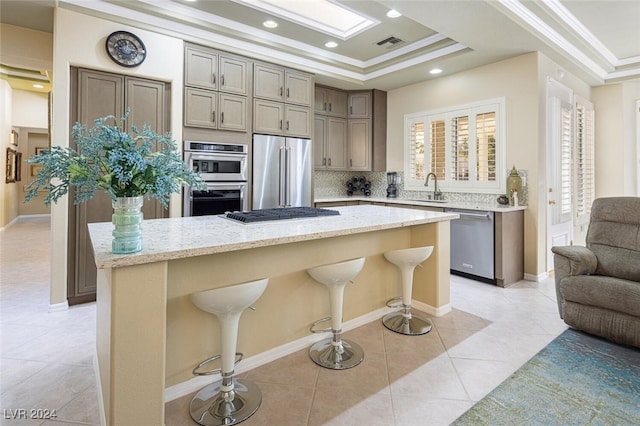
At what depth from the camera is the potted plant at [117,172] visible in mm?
1343

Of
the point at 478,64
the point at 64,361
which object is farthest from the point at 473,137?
the point at 64,361

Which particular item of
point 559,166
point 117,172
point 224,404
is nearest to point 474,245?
point 559,166

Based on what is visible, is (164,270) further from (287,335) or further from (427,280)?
(427,280)

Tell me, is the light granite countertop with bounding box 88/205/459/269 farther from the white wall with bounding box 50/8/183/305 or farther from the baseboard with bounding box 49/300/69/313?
the baseboard with bounding box 49/300/69/313

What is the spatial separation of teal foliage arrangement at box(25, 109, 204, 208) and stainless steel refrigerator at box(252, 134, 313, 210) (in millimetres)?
2797

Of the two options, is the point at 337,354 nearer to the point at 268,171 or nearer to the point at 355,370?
the point at 355,370

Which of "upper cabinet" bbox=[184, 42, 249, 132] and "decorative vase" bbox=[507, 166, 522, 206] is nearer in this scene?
"upper cabinet" bbox=[184, 42, 249, 132]

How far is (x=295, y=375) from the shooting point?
2184 millimetres

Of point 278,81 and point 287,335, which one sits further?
point 278,81

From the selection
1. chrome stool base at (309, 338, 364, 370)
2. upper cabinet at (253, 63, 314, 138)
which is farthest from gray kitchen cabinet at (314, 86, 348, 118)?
chrome stool base at (309, 338, 364, 370)

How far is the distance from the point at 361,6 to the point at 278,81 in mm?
1436

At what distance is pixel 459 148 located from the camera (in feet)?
15.9

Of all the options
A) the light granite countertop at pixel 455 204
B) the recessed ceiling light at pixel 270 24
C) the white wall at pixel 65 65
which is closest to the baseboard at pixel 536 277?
the light granite countertop at pixel 455 204

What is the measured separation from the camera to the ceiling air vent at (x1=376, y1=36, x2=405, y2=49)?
4312mm
